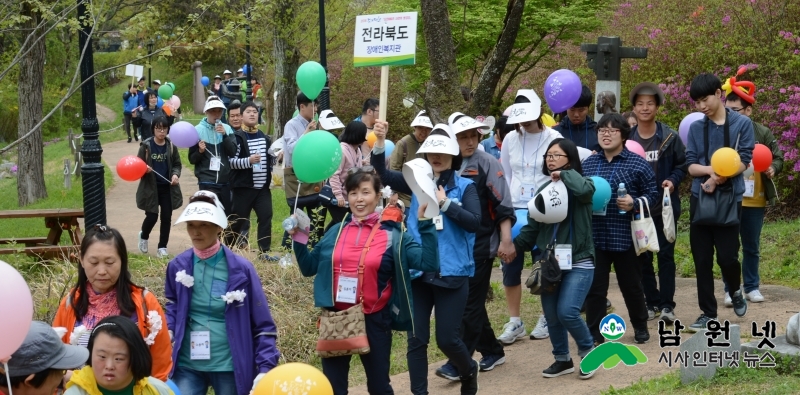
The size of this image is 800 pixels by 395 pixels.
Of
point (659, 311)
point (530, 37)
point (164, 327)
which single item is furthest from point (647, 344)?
point (530, 37)

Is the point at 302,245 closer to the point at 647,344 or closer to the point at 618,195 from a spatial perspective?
the point at 618,195

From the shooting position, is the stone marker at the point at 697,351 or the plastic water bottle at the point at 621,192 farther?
the plastic water bottle at the point at 621,192

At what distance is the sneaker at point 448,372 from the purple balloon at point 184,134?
5318 mm

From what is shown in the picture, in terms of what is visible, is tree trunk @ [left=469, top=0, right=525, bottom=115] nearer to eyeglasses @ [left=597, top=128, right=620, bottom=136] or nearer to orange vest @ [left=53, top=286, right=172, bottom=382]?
eyeglasses @ [left=597, top=128, right=620, bottom=136]

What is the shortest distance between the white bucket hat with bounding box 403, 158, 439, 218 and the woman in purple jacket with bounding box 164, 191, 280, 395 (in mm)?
1238

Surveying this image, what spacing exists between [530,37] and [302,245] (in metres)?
13.6

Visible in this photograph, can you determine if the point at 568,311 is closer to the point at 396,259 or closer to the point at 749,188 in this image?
the point at 396,259

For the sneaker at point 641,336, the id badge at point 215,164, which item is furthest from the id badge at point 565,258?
the id badge at point 215,164

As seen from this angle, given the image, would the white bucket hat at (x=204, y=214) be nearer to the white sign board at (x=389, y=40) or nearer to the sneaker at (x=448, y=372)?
the sneaker at (x=448, y=372)

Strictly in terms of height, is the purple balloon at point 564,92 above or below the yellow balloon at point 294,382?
above

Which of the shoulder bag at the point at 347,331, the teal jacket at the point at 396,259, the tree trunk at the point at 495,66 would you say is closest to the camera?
the shoulder bag at the point at 347,331

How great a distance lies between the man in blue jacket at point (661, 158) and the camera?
8.16m

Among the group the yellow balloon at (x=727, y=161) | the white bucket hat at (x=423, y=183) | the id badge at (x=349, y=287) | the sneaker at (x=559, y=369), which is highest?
the yellow balloon at (x=727, y=161)

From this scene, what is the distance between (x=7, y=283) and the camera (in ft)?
12.4
